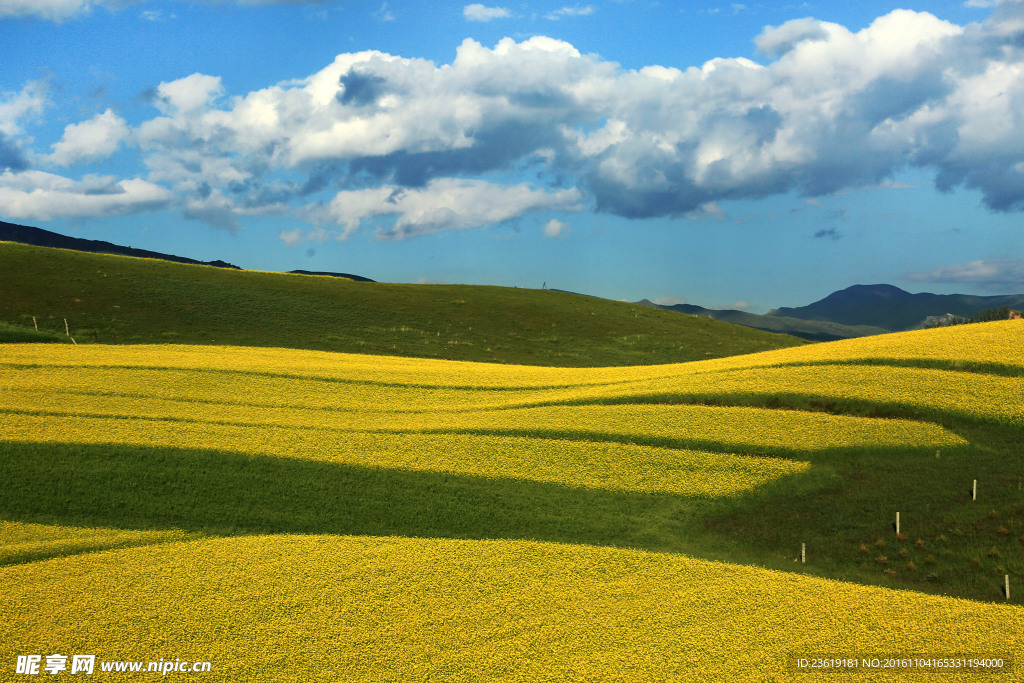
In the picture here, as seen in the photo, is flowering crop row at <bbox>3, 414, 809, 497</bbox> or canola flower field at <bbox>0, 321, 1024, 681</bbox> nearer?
canola flower field at <bbox>0, 321, 1024, 681</bbox>

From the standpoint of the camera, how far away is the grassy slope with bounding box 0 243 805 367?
53.7 m

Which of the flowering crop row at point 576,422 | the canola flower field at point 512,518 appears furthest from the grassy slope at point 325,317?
the flowering crop row at point 576,422

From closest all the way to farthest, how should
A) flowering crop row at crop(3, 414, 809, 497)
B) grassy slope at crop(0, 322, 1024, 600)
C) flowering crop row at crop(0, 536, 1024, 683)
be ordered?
flowering crop row at crop(0, 536, 1024, 683), grassy slope at crop(0, 322, 1024, 600), flowering crop row at crop(3, 414, 809, 497)

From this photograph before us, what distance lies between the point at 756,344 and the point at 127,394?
66060 millimetres

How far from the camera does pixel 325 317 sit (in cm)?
6309

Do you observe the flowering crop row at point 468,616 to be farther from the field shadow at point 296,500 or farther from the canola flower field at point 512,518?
the field shadow at point 296,500

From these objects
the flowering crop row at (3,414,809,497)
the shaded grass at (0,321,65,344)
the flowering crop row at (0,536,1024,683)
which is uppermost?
the shaded grass at (0,321,65,344)

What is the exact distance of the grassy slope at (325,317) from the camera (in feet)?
176

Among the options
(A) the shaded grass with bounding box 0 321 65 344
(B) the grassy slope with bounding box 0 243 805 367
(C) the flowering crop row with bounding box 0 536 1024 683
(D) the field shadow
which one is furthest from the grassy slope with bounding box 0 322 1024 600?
(B) the grassy slope with bounding box 0 243 805 367

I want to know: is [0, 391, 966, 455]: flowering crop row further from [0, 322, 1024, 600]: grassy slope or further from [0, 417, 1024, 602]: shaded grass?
[0, 417, 1024, 602]: shaded grass

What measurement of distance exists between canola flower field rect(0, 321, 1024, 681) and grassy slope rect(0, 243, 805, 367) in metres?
22.9

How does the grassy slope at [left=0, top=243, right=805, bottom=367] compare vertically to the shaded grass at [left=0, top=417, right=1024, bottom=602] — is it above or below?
above

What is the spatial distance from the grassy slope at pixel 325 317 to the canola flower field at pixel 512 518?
22.9 meters

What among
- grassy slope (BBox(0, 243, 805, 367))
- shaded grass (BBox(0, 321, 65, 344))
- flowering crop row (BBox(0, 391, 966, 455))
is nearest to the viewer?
flowering crop row (BBox(0, 391, 966, 455))
